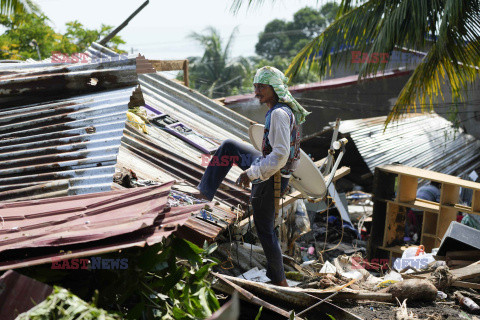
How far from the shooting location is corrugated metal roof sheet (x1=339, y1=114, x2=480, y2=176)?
563 inches

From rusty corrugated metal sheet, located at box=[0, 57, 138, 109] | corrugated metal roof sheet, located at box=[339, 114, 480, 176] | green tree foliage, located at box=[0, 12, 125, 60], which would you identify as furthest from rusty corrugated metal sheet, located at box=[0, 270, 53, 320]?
green tree foliage, located at box=[0, 12, 125, 60]

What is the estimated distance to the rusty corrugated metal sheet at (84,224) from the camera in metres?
2.77

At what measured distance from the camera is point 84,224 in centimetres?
305

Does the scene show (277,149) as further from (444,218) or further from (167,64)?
(167,64)

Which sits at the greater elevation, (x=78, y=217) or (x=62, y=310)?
(x=78, y=217)

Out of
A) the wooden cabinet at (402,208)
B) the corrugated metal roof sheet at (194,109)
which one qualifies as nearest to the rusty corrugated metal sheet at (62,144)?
the corrugated metal roof sheet at (194,109)

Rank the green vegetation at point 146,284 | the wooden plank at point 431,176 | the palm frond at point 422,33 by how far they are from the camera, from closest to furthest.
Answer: the green vegetation at point 146,284 < the palm frond at point 422,33 < the wooden plank at point 431,176

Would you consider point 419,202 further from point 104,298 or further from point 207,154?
point 104,298

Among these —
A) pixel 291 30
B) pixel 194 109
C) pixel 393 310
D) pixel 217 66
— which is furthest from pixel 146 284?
pixel 291 30

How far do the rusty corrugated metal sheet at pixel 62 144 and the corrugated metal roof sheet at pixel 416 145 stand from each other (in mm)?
9970

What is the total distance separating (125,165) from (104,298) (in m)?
2.45

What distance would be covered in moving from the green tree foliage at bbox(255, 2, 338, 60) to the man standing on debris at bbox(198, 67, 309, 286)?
178 ft

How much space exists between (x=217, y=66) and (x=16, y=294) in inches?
1450

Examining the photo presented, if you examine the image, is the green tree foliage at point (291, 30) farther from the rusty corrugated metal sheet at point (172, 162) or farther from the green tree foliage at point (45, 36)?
the rusty corrugated metal sheet at point (172, 162)
